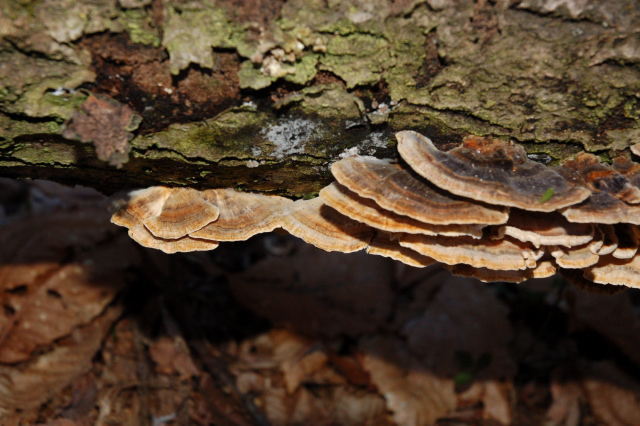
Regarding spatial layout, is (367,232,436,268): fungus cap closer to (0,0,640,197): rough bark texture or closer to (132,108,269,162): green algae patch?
(0,0,640,197): rough bark texture

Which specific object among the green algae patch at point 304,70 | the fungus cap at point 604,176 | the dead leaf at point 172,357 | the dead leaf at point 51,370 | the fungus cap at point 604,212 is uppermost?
the green algae patch at point 304,70

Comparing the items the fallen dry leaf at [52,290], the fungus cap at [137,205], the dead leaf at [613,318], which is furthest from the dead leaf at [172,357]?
the dead leaf at [613,318]

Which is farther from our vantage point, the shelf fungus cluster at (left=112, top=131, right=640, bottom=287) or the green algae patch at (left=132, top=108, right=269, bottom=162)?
the green algae patch at (left=132, top=108, right=269, bottom=162)

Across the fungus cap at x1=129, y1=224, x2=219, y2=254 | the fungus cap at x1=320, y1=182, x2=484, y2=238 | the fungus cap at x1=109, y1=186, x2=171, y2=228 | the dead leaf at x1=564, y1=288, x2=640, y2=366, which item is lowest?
the dead leaf at x1=564, y1=288, x2=640, y2=366

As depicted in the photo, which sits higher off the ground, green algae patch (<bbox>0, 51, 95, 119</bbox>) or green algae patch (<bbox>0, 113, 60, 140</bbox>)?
green algae patch (<bbox>0, 51, 95, 119</bbox>)

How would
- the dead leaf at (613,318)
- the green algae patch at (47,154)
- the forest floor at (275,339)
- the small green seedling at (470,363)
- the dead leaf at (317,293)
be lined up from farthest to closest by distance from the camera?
the dead leaf at (317,293) < the dead leaf at (613,318) < the small green seedling at (470,363) < the forest floor at (275,339) < the green algae patch at (47,154)

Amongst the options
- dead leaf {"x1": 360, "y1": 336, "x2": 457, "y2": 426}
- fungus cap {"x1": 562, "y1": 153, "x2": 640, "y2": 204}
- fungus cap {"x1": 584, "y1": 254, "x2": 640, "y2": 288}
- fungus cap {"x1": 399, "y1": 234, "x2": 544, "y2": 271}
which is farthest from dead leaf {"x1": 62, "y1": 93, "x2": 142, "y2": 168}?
dead leaf {"x1": 360, "y1": 336, "x2": 457, "y2": 426}

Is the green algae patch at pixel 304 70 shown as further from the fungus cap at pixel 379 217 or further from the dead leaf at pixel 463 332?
the dead leaf at pixel 463 332
